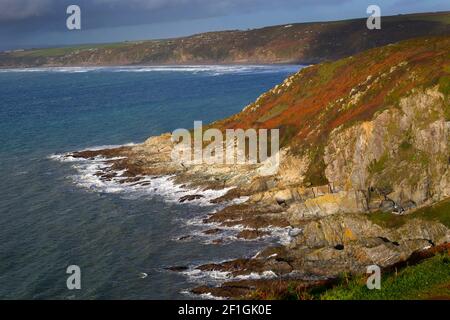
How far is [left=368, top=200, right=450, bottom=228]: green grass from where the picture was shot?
42.3m

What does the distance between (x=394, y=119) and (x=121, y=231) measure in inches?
1121

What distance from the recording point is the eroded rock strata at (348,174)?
1638 inches

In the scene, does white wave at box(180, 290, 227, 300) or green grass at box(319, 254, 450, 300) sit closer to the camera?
green grass at box(319, 254, 450, 300)

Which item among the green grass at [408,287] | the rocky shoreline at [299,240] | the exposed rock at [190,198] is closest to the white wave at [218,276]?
the rocky shoreline at [299,240]

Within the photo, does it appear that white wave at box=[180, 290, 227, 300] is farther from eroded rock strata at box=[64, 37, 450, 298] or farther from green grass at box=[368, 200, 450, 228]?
green grass at box=[368, 200, 450, 228]

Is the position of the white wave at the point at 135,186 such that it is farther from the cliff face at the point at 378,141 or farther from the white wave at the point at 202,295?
the white wave at the point at 202,295

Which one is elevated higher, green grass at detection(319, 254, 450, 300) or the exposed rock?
green grass at detection(319, 254, 450, 300)

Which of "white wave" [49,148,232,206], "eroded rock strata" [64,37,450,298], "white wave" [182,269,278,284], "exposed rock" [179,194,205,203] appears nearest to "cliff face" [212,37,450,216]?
"eroded rock strata" [64,37,450,298]

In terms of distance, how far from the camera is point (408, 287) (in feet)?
81.0

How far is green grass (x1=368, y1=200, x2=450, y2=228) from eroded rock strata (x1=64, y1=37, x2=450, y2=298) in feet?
1.55

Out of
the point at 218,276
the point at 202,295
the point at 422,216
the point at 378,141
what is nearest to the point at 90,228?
the point at 218,276

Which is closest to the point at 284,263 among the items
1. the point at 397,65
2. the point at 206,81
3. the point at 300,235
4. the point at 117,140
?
the point at 300,235

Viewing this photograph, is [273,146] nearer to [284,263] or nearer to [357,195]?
[357,195]

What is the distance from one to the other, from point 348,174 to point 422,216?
47.0ft
